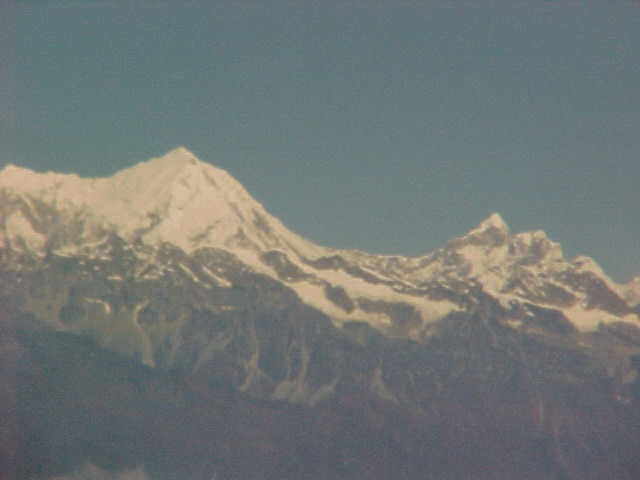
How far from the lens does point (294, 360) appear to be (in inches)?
4441

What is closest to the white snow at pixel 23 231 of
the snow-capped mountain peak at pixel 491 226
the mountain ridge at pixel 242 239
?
the mountain ridge at pixel 242 239

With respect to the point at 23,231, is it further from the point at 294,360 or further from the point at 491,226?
the point at 491,226

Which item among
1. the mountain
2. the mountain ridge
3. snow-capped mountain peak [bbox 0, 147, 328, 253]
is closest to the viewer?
the mountain

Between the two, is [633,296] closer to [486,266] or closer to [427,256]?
[486,266]

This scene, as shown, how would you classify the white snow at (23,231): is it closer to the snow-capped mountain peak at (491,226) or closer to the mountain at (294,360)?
the mountain at (294,360)

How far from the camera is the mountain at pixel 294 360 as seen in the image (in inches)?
3964

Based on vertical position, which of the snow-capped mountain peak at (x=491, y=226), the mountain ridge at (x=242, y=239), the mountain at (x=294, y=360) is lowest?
the mountain at (x=294, y=360)

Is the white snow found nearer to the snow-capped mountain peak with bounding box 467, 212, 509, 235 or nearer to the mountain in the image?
the mountain

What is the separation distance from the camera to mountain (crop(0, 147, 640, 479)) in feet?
330

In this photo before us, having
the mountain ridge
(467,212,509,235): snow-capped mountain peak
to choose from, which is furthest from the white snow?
(467,212,509,235): snow-capped mountain peak

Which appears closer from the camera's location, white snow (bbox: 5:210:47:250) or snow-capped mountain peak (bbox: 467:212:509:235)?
white snow (bbox: 5:210:47:250)

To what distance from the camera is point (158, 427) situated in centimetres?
10944

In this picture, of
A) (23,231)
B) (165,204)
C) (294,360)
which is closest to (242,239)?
(165,204)

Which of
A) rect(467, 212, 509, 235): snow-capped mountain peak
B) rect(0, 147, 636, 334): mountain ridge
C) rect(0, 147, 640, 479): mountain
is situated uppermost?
rect(467, 212, 509, 235): snow-capped mountain peak
